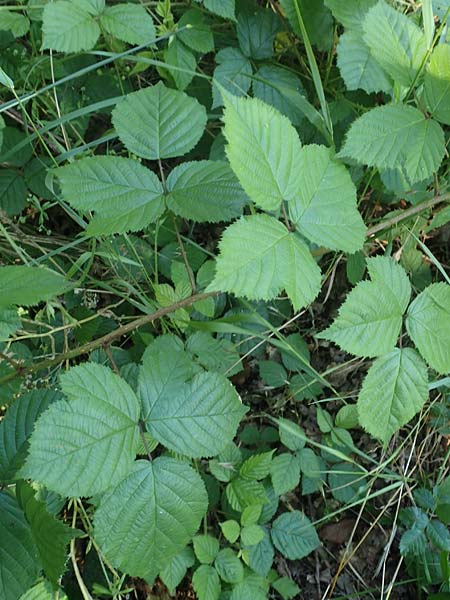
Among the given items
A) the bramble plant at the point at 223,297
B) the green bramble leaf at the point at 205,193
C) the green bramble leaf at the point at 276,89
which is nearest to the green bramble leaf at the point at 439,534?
the bramble plant at the point at 223,297

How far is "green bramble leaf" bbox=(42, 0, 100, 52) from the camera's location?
137 centimetres

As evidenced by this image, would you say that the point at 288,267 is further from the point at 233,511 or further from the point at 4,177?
the point at 4,177

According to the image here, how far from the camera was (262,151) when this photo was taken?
3.29 ft

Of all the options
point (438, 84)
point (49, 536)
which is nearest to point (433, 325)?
point (438, 84)

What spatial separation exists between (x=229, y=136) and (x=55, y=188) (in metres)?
0.85

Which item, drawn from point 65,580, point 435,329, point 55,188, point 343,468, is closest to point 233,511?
point 343,468

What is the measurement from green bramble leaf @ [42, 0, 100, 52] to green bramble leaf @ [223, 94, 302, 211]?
0.63 meters

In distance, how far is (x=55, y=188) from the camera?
1.65 meters

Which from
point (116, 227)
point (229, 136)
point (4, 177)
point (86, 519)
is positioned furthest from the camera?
point (4, 177)

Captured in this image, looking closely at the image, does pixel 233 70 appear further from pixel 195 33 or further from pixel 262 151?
pixel 262 151

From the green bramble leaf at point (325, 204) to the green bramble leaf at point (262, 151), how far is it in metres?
0.02

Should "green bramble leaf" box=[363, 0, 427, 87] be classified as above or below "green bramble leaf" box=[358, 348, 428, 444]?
above

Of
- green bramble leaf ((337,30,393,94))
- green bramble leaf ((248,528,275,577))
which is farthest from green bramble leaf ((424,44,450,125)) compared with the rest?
→ green bramble leaf ((248,528,275,577))

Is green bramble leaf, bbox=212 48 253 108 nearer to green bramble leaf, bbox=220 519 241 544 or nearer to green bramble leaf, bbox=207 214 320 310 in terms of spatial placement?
green bramble leaf, bbox=207 214 320 310
